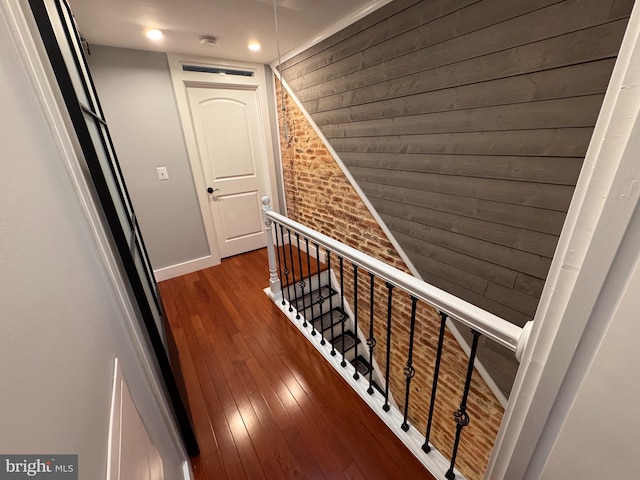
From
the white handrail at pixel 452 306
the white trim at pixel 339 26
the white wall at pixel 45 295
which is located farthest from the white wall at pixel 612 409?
the white trim at pixel 339 26

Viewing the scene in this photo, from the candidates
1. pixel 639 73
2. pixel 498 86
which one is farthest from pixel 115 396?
pixel 498 86

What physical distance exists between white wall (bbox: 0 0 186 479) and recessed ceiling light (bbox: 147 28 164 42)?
194cm

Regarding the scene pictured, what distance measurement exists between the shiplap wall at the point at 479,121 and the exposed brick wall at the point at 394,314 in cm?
38

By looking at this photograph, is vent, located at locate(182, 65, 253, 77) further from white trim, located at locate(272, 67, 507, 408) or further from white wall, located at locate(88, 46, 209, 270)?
white trim, located at locate(272, 67, 507, 408)

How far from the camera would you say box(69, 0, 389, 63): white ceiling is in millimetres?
1697

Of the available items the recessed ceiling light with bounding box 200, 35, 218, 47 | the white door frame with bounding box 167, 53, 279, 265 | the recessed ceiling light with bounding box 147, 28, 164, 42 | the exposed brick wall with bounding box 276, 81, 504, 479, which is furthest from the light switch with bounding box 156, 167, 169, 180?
the exposed brick wall with bounding box 276, 81, 504, 479

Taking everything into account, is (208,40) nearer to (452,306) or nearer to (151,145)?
(151,145)

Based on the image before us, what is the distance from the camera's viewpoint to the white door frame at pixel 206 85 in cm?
259

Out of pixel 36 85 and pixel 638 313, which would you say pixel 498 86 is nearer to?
pixel 638 313

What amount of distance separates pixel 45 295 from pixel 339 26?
251 cm

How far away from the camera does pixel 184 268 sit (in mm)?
3057

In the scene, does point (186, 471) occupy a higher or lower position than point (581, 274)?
lower

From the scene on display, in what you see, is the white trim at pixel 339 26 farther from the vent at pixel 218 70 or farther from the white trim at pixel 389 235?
the vent at pixel 218 70

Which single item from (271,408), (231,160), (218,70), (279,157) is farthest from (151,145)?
(271,408)
